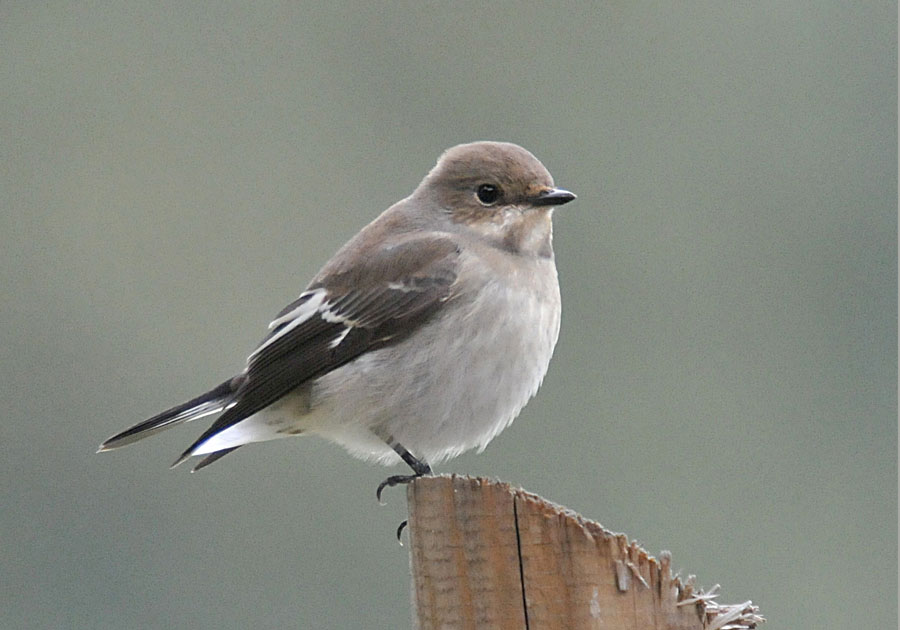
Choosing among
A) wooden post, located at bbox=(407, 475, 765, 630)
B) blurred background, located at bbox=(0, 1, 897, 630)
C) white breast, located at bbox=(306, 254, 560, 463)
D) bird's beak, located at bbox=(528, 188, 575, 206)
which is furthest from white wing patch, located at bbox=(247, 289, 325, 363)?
blurred background, located at bbox=(0, 1, 897, 630)

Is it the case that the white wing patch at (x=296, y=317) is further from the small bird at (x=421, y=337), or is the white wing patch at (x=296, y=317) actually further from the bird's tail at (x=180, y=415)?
the bird's tail at (x=180, y=415)

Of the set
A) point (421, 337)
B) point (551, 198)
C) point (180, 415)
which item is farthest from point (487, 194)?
point (180, 415)

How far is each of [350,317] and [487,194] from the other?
83cm

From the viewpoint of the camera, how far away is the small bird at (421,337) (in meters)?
5.81

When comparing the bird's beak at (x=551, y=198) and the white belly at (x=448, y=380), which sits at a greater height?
the bird's beak at (x=551, y=198)

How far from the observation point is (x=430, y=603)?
4.06 m

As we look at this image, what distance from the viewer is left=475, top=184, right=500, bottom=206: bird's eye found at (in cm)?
636

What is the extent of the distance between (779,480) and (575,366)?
248cm

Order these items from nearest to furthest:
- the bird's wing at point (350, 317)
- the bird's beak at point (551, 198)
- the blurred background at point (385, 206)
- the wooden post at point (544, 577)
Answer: the wooden post at point (544, 577) → the bird's wing at point (350, 317) → the bird's beak at point (551, 198) → the blurred background at point (385, 206)

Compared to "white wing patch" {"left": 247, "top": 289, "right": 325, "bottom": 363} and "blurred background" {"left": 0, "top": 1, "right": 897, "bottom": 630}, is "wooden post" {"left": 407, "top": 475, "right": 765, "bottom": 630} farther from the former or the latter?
"blurred background" {"left": 0, "top": 1, "right": 897, "bottom": 630}

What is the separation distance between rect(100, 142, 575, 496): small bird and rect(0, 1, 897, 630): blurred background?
14.8ft

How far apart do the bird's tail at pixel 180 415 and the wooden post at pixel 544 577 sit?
2.29 m

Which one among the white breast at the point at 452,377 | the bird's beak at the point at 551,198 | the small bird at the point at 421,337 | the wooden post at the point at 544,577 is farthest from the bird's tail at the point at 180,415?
the wooden post at the point at 544,577

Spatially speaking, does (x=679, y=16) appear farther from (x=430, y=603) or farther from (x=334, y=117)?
(x=430, y=603)
